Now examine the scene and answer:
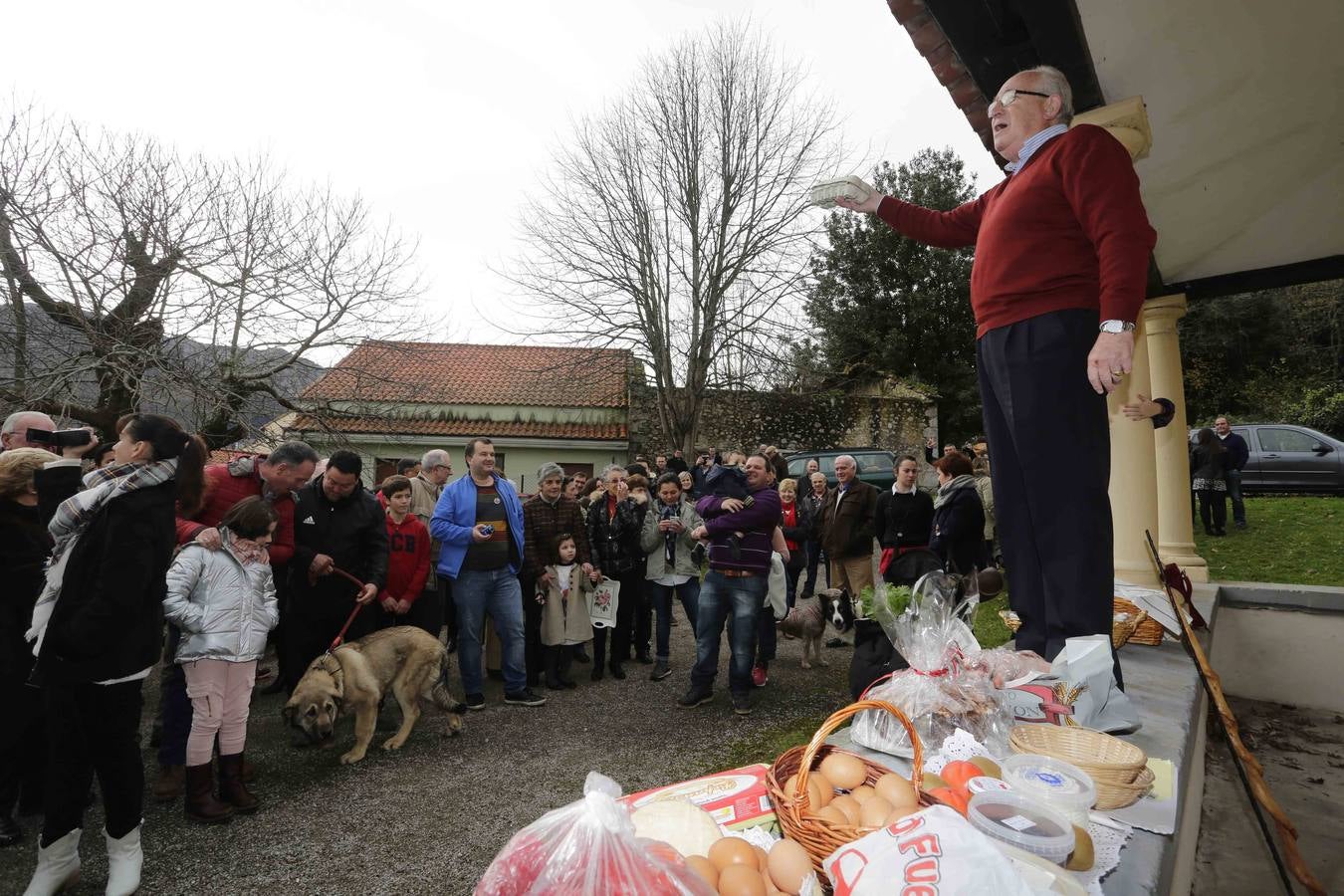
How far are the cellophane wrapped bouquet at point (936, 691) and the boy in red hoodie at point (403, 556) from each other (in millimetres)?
4055

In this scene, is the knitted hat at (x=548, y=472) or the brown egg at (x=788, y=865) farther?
the knitted hat at (x=548, y=472)

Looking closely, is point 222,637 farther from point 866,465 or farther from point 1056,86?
point 866,465

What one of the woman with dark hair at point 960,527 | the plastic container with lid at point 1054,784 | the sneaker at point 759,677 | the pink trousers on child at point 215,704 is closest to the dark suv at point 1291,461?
the woman with dark hair at point 960,527

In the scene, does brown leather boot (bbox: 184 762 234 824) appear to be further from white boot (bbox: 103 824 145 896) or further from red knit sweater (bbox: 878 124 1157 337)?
red knit sweater (bbox: 878 124 1157 337)

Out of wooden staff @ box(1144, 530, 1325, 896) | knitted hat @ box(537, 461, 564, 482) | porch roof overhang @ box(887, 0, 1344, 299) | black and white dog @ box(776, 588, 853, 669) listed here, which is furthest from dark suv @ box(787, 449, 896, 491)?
wooden staff @ box(1144, 530, 1325, 896)

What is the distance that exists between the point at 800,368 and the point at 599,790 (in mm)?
18413

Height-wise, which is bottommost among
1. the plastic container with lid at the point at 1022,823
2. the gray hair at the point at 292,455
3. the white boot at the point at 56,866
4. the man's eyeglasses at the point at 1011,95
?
the white boot at the point at 56,866

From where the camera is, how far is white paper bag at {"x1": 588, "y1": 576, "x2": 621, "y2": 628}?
19.7 feet

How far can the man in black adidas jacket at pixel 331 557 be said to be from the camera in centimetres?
468

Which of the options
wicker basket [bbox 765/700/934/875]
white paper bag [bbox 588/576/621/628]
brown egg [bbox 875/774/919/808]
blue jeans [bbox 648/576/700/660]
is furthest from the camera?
blue jeans [bbox 648/576/700/660]

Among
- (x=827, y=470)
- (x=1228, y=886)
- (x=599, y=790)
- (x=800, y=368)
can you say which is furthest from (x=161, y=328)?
(x=800, y=368)

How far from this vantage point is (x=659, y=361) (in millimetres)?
17938

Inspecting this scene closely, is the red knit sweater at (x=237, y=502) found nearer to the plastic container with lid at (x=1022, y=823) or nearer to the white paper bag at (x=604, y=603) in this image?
the white paper bag at (x=604, y=603)

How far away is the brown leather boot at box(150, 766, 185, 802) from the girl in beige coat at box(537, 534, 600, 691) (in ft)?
8.90
